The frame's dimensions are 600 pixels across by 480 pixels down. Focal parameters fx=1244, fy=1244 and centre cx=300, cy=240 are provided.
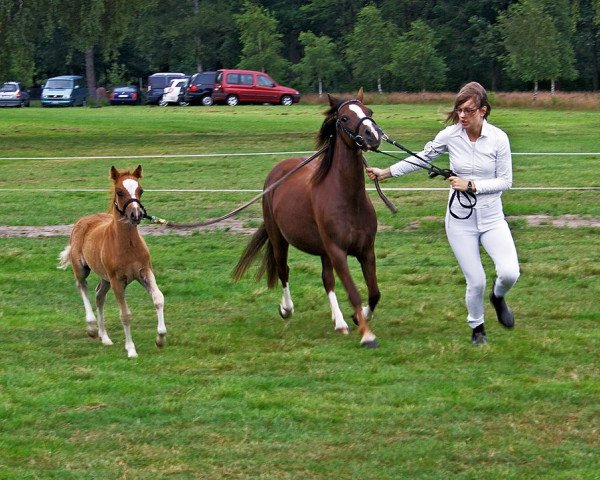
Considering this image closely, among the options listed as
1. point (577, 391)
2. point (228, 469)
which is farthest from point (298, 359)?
point (228, 469)

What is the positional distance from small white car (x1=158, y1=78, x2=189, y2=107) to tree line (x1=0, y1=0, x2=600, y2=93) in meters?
3.84

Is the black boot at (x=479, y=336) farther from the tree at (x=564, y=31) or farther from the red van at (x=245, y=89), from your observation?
the tree at (x=564, y=31)

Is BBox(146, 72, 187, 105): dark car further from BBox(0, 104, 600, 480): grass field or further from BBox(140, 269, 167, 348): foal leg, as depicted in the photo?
BBox(140, 269, 167, 348): foal leg

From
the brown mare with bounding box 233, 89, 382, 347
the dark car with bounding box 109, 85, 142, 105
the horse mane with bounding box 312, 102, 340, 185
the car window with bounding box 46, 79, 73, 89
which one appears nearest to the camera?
the brown mare with bounding box 233, 89, 382, 347

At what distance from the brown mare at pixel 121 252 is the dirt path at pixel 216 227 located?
6.55 m

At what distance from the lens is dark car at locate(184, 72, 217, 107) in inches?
2511

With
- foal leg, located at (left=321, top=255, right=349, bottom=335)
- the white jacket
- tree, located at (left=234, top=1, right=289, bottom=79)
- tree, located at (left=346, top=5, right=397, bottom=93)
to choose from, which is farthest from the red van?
the white jacket

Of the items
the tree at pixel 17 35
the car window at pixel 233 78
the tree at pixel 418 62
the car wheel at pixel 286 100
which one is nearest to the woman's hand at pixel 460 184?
the tree at pixel 17 35

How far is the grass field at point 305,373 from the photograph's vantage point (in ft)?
22.6

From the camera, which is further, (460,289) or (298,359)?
(460,289)

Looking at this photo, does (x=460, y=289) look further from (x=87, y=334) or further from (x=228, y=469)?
(x=228, y=469)

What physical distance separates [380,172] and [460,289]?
10.7 ft

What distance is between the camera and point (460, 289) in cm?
1273

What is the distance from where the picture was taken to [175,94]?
65.7 meters
